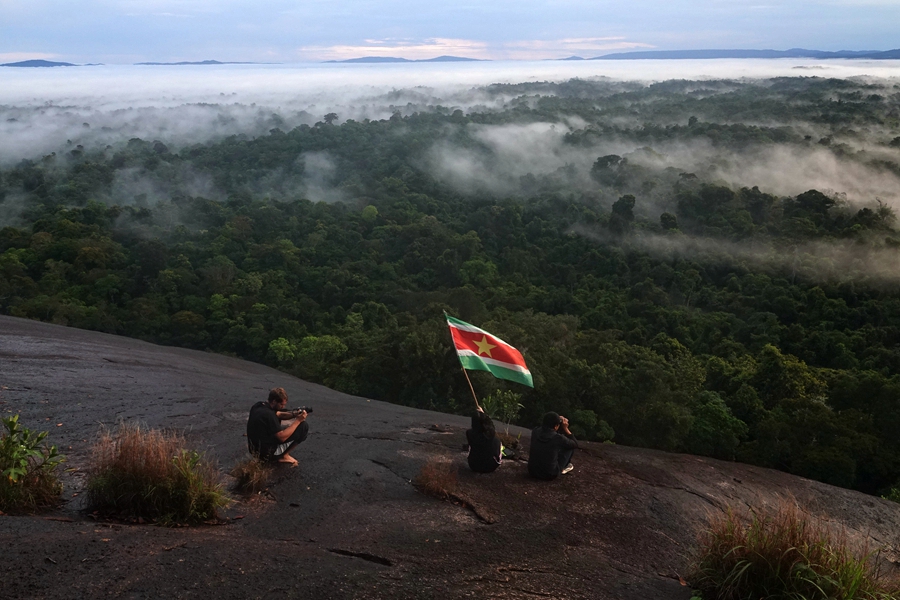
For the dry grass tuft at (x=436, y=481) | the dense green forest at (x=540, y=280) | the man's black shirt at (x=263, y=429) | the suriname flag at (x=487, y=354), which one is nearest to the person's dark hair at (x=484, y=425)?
the dry grass tuft at (x=436, y=481)

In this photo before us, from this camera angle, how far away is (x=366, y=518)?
25.0ft

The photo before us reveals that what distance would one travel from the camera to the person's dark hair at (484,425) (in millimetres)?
8945

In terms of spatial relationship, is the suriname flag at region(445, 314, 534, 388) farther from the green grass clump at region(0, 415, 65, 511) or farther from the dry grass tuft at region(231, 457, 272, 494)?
the green grass clump at region(0, 415, 65, 511)

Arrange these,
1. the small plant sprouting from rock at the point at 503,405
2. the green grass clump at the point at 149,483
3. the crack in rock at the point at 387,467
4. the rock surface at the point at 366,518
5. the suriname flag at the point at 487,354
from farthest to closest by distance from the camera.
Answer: the small plant sprouting from rock at the point at 503,405
the suriname flag at the point at 487,354
the crack in rock at the point at 387,467
the green grass clump at the point at 149,483
the rock surface at the point at 366,518

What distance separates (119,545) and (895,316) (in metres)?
49.0

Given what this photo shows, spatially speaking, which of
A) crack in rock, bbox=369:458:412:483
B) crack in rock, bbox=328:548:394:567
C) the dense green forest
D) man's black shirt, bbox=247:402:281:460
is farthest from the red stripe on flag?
the dense green forest

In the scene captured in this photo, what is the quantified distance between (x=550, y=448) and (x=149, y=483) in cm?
480

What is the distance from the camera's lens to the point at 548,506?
8.47m

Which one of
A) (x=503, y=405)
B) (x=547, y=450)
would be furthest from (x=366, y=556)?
(x=503, y=405)

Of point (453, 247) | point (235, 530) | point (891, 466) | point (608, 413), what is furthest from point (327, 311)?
point (235, 530)

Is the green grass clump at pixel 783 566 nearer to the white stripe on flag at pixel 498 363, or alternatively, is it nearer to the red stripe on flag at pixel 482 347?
the white stripe on flag at pixel 498 363

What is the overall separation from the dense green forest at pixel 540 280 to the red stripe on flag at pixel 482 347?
568 inches

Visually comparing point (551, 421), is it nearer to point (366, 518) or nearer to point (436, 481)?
point (436, 481)

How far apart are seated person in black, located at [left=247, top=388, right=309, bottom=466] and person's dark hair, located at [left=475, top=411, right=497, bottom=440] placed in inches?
86.1
